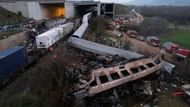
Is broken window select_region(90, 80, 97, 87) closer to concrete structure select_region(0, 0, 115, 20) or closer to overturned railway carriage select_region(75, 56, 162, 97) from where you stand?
overturned railway carriage select_region(75, 56, 162, 97)

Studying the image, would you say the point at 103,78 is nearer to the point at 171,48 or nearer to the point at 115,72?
the point at 115,72

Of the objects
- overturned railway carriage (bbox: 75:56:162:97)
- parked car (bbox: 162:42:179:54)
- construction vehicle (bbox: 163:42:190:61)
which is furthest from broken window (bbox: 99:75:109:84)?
parked car (bbox: 162:42:179:54)

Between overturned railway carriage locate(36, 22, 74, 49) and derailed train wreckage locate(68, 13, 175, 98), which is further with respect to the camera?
overturned railway carriage locate(36, 22, 74, 49)

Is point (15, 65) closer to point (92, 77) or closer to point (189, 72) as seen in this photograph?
point (92, 77)

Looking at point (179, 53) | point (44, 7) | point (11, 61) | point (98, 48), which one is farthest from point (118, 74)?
point (44, 7)

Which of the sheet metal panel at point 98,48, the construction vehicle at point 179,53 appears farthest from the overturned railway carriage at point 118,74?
the construction vehicle at point 179,53

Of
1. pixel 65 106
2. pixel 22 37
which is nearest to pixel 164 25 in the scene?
pixel 22 37
